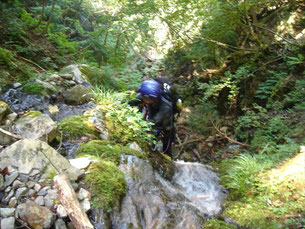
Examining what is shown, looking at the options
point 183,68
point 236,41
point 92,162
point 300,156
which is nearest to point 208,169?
point 300,156

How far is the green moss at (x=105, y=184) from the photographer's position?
2.50 meters

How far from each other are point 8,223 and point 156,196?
192 cm

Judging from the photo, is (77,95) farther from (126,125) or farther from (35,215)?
(35,215)

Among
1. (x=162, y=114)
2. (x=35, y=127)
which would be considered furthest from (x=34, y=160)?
(x=162, y=114)

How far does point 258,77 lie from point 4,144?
7.15 meters

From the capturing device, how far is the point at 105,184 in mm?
2652

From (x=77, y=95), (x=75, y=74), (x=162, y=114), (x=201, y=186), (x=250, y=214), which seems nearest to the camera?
(x=250, y=214)

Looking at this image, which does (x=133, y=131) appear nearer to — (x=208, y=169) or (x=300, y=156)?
(x=208, y=169)

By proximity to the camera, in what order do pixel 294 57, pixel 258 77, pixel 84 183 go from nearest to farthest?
pixel 84 183
pixel 294 57
pixel 258 77

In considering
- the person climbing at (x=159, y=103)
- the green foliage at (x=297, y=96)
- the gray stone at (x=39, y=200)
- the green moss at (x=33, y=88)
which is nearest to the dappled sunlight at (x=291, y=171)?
the green foliage at (x=297, y=96)

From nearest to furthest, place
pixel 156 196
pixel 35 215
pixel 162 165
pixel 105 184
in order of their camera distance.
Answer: pixel 35 215, pixel 105 184, pixel 156 196, pixel 162 165

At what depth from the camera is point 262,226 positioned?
2.82 metres

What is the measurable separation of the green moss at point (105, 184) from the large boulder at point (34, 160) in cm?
20

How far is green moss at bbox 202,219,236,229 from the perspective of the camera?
115 inches
